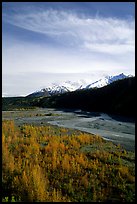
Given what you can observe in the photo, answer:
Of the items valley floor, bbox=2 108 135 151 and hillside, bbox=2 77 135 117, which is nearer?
valley floor, bbox=2 108 135 151

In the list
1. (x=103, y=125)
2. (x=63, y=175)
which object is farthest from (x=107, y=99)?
(x=63, y=175)

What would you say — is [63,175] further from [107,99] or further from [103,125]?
[107,99]

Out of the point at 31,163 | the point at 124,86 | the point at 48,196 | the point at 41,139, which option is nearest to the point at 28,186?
the point at 48,196

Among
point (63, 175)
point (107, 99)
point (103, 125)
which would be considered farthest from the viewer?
point (107, 99)

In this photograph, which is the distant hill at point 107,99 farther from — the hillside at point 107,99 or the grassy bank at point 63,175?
the grassy bank at point 63,175

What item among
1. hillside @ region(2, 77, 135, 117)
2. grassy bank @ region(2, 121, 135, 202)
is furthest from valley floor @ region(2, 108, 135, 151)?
hillside @ region(2, 77, 135, 117)

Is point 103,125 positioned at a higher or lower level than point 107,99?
lower

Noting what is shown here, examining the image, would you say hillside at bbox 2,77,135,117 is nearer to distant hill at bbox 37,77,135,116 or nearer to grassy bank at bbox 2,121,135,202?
distant hill at bbox 37,77,135,116

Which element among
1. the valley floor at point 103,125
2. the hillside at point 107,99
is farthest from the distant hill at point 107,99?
the valley floor at point 103,125

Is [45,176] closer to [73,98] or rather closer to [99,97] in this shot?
[99,97]
